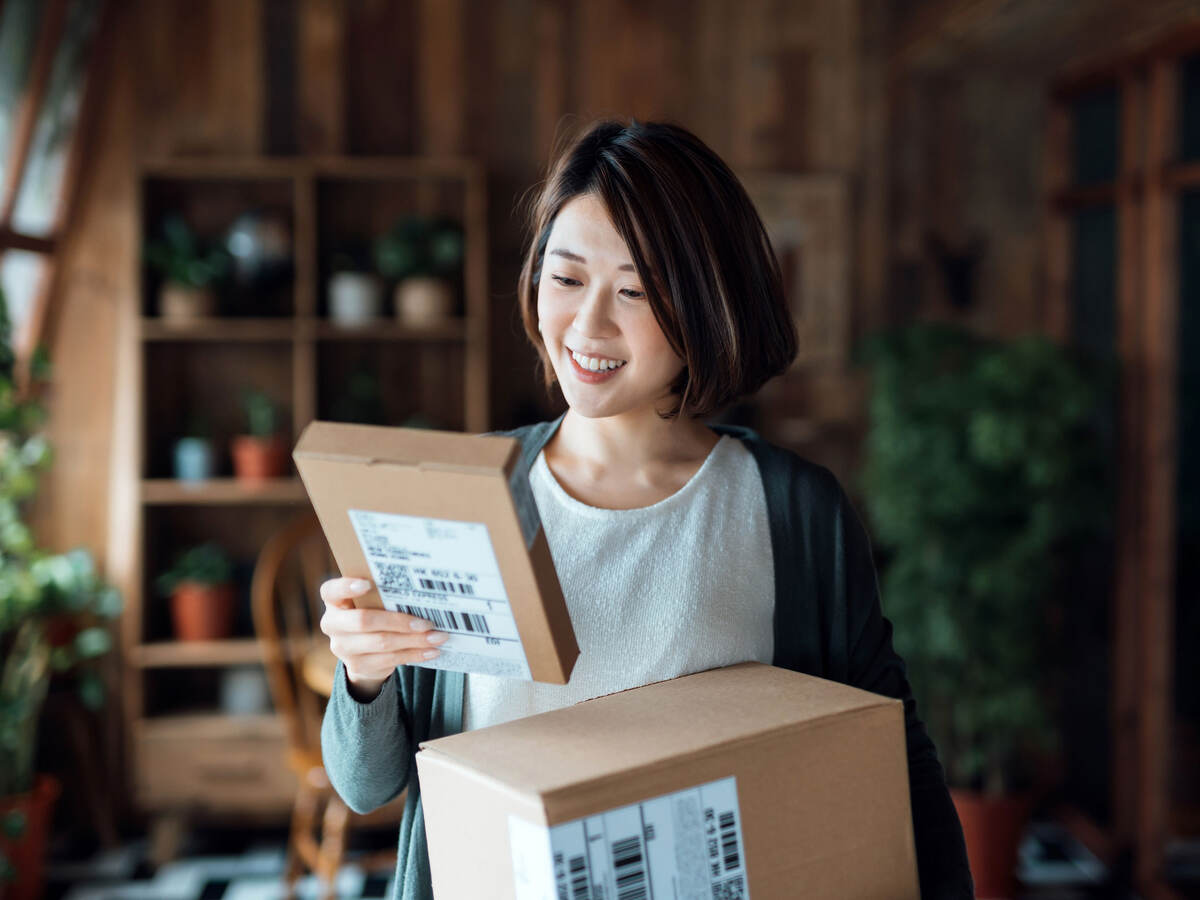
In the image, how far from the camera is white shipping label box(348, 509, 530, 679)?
32.6 inches

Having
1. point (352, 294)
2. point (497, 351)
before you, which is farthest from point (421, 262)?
point (497, 351)

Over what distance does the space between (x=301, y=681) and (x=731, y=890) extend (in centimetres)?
281

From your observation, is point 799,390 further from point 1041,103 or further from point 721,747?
point 721,747

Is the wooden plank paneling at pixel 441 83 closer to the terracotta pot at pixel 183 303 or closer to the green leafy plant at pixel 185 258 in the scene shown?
the green leafy plant at pixel 185 258

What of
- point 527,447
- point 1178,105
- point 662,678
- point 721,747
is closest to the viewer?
point 721,747

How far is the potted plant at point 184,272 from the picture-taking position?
3364 mm

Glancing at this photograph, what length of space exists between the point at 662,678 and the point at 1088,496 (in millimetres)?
2234

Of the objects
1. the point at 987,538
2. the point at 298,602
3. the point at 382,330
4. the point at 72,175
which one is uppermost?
the point at 72,175

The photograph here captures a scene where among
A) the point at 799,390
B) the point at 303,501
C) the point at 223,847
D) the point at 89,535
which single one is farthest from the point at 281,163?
the point at 223,847

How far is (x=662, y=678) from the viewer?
3.52 feet

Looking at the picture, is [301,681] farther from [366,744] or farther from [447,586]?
[447,586]

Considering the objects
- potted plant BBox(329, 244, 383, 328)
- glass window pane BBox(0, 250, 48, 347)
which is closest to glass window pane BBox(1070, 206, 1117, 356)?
potted plant BBox(329, 244, 383, 328)

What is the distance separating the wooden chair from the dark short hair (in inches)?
82.0

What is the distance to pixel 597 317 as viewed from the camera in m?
1.06
